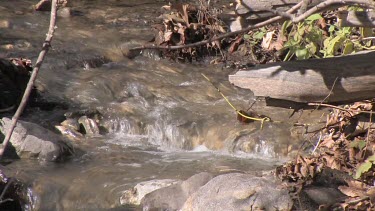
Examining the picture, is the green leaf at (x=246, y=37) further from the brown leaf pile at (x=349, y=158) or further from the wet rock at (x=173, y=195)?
the wet rock at (x=173, y=195)

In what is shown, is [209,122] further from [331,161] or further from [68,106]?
[331,161]

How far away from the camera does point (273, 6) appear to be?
13.7 feet

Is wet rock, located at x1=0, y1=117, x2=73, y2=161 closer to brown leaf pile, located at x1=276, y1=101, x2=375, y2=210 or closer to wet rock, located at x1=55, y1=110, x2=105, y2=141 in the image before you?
wet rock, located at x1=55, y1=110, x2=105, y2=141

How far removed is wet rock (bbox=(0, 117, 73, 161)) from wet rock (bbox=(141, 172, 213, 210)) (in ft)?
5.13

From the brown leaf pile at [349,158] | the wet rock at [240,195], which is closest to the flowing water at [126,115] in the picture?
the brown leaf pile at [349,158]

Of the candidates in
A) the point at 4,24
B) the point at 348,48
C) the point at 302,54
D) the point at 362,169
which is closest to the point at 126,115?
the point at 302,54

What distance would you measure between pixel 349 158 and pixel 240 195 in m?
1.14

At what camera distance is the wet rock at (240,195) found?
4.73 meters

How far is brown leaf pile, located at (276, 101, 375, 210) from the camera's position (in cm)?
483

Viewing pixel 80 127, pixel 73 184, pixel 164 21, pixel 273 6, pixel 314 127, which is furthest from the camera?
pixel 164 21

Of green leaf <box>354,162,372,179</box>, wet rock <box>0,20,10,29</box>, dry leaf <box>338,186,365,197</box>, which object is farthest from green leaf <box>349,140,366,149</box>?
wet rock <box>0,20,10,29</box>

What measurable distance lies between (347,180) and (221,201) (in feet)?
2.90

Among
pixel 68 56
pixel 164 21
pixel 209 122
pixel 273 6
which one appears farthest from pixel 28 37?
pixel 273 6

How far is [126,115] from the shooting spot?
7.98m
